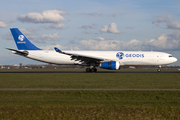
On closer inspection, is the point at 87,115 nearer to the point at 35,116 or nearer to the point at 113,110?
the point at 113,110

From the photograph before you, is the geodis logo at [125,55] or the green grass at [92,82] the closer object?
the green grass at [92,82]

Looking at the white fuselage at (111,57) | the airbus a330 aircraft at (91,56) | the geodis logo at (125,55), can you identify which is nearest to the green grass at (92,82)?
the airbus a330 aircraft at (91,56)

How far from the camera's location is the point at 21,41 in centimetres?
4044

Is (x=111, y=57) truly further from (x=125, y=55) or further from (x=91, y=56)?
(x=91, y=56)

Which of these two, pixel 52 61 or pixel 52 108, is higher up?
pixel 52 61

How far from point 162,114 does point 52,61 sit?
108 ft

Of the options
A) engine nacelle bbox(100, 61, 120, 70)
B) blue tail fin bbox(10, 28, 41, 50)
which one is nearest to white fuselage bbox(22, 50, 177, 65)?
blue tail fin bbox(10, 28, 41, 50)

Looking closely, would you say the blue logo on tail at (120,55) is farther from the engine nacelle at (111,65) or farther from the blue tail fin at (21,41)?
the blue tail fin at (21,41)

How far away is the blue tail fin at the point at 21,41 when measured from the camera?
40.3 m

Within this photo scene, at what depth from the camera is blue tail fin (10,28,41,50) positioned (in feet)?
132

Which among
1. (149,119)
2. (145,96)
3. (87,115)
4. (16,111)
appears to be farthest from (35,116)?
(145,96)

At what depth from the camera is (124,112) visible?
877cm

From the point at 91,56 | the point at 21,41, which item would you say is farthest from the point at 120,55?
the point at 21,41

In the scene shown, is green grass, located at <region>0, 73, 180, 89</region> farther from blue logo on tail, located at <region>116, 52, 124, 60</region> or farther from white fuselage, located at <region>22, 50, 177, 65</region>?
blue logo on tail, located at <region>116, 52, 124, 60</region>
